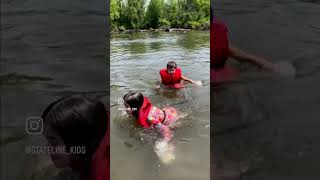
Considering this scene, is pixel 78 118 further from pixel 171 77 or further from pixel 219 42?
pixel 171 77

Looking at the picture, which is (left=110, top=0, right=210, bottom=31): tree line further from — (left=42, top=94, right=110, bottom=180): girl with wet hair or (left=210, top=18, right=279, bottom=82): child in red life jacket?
(left=42, top=94, right=110, bottom=180): girl with wet hair

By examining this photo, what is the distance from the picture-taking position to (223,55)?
2.77 meters

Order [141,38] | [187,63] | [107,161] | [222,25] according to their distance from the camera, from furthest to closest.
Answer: [141,38], [187,63], [222,25], [107,161]

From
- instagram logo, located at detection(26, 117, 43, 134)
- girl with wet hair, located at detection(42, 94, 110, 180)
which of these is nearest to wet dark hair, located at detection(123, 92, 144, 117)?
instagram logo, located at detection(26, 117, 43, 134)

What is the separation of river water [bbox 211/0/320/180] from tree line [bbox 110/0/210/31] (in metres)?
5.58

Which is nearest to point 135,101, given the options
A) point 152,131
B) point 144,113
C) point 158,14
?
point 144,113

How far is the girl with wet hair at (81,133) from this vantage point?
166cm

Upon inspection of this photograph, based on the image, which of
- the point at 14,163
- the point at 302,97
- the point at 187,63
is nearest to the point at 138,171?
the point at 14,163

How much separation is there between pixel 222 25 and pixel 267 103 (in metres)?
0.76

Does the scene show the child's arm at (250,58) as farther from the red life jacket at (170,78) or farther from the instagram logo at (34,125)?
the red life jacket at (170,78)

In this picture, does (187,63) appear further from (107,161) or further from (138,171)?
(107,161)

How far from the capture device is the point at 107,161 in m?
1.86

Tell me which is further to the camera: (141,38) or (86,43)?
(141,38)

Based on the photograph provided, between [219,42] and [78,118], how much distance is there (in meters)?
1.35
